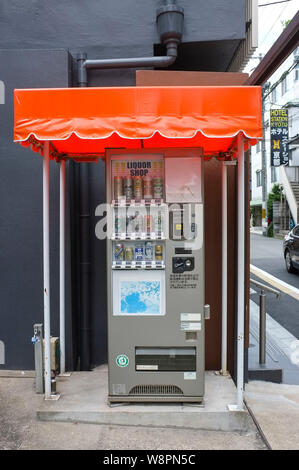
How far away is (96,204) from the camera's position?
5105 millimetres

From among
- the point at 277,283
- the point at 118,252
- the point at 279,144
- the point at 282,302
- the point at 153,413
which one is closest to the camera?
the point at 153,413

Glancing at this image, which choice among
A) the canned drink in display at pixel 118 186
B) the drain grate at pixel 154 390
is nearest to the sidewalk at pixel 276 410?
the drain grate at pixel 154 390

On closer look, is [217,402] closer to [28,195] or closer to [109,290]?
[109,290]

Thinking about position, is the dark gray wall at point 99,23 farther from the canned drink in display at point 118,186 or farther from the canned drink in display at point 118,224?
the canned drink in display at point 118,224

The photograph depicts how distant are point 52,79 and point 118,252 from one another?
2.29 m

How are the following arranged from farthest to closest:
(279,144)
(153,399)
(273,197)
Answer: (273,197)
(279,144)
(153,399)

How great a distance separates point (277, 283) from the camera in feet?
37.4

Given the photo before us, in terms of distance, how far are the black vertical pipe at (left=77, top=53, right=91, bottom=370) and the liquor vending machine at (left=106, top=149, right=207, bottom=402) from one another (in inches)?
40.8

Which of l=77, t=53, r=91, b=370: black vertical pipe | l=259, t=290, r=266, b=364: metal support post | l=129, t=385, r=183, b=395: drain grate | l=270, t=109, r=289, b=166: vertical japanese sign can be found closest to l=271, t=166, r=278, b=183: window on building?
l=270, t=109, r=289, b=166: vertical japanese sign

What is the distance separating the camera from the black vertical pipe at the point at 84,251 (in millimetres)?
5051

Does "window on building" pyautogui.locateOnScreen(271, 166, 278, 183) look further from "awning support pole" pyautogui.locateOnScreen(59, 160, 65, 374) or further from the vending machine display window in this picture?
the vending machine display window

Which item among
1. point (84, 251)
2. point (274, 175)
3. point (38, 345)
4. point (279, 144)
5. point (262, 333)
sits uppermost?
point (279, 144)

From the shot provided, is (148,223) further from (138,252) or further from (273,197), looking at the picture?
(273,197)

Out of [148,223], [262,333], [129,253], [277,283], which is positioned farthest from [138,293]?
[277,283]
